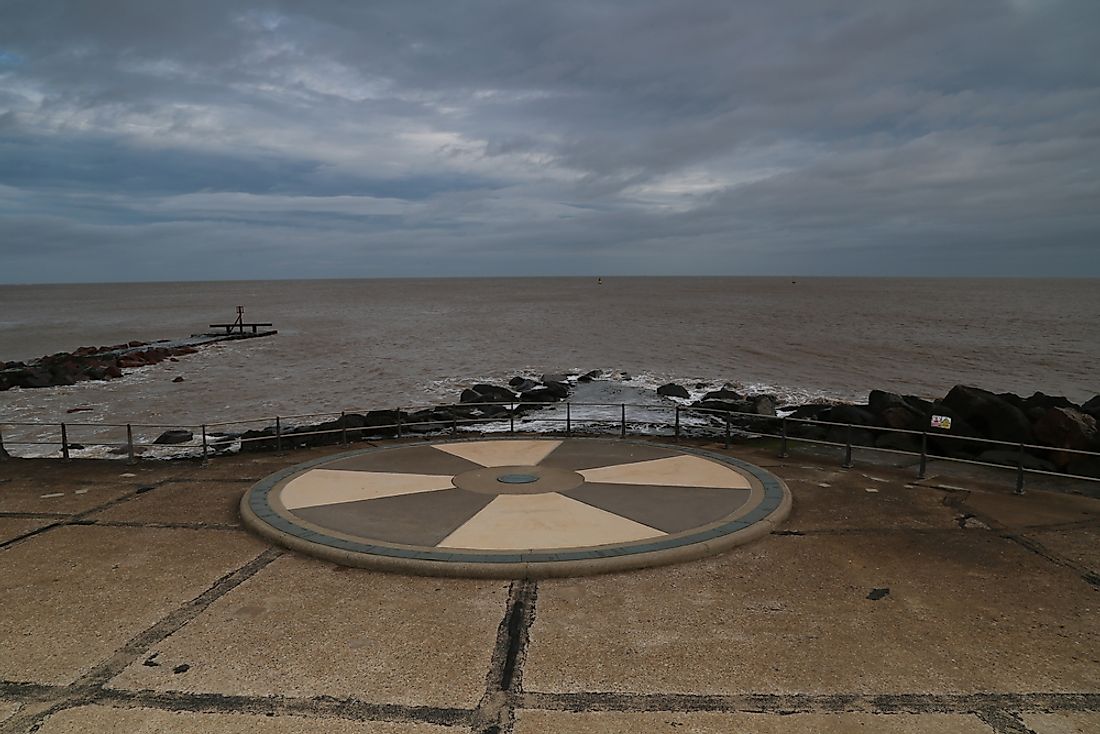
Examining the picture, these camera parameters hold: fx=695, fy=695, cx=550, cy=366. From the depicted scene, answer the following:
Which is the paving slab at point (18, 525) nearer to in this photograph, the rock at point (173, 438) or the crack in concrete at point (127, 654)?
the crack in concrete at point (127, 654)

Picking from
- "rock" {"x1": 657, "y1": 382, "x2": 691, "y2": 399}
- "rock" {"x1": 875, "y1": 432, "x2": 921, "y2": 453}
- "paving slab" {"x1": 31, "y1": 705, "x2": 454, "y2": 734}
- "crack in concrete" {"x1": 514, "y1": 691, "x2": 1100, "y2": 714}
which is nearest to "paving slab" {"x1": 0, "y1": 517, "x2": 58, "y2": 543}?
"paving slab" {"x1": 31, "y1": 705, "x2": 454, "y2": 734}

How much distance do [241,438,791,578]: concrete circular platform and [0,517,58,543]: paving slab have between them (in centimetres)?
226

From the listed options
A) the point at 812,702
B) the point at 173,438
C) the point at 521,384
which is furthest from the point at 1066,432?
the point at 173,438

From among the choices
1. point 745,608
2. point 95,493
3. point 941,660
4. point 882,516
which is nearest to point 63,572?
point 95,493

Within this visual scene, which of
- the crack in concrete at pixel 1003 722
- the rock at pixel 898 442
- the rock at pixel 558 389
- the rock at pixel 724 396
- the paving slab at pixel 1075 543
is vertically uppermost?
the crack in concrete at pixel 1003 722

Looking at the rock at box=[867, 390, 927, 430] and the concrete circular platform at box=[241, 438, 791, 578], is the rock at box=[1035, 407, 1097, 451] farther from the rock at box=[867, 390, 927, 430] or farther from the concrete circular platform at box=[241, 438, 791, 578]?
the concrete circular platform at box=[241, 438, 791, 578]

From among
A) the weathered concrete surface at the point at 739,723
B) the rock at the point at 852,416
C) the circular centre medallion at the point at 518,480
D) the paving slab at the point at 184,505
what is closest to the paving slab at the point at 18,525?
the paving slab at the point at 184,505

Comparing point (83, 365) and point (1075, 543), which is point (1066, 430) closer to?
point (1075, 543)

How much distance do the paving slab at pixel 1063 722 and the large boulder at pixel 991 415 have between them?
1235cm

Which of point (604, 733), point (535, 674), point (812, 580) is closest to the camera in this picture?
point (604, 733)

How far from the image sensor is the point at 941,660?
5.07 metres

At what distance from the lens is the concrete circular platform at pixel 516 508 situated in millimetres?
6871

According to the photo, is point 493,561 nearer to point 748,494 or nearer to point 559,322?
point 748,494

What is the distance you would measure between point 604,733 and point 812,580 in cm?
313
